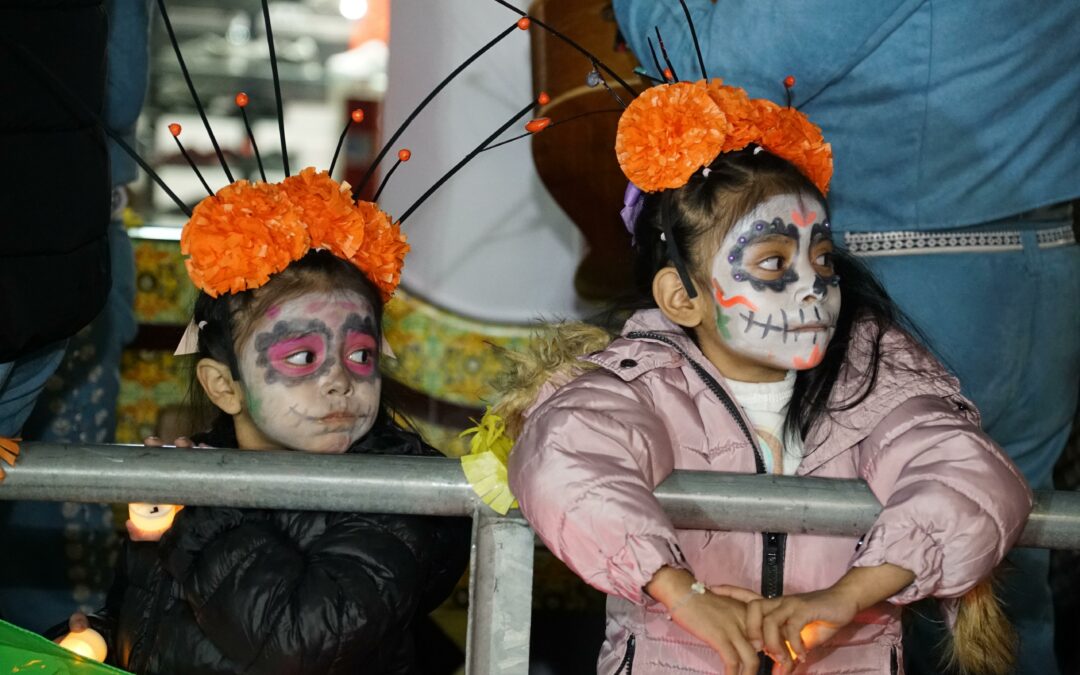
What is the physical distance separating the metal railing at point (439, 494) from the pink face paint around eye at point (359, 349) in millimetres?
502

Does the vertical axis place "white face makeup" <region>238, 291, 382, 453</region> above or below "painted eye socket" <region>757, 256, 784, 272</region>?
below

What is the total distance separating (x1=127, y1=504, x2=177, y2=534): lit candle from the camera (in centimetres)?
206

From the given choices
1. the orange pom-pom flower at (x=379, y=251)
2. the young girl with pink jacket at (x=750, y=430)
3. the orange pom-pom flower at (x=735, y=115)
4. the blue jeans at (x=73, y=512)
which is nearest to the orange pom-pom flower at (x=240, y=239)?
the orange pom-pom flower at (x=379, y=251)

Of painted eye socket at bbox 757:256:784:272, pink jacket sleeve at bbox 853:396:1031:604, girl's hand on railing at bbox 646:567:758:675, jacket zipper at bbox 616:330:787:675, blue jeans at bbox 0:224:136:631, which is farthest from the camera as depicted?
blue jeans at bbox 0:224:136:631

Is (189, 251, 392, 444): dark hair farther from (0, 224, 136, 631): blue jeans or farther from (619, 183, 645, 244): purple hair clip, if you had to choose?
(0, 224, 136, 631): blue jeans

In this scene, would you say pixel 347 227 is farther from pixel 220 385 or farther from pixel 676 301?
pixel 676 301

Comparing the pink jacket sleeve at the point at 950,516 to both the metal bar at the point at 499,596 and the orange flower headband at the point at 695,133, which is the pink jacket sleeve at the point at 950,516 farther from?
the orange flower headband at the point at 695,133

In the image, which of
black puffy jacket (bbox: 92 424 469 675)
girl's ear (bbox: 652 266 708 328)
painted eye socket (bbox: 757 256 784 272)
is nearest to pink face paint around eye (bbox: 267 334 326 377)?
black puffy jacket (bbox: 92 424 469 675)

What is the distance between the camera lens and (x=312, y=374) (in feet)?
6.55

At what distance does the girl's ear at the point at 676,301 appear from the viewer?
1972 millimetres

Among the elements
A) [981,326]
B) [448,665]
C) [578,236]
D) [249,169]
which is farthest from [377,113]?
[981,326]

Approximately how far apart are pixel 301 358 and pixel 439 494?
57cm

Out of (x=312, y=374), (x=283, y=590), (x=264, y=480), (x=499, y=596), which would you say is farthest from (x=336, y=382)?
(x=499, y=596)

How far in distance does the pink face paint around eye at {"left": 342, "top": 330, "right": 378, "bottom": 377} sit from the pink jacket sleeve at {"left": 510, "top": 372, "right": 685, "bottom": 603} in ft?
1.29
